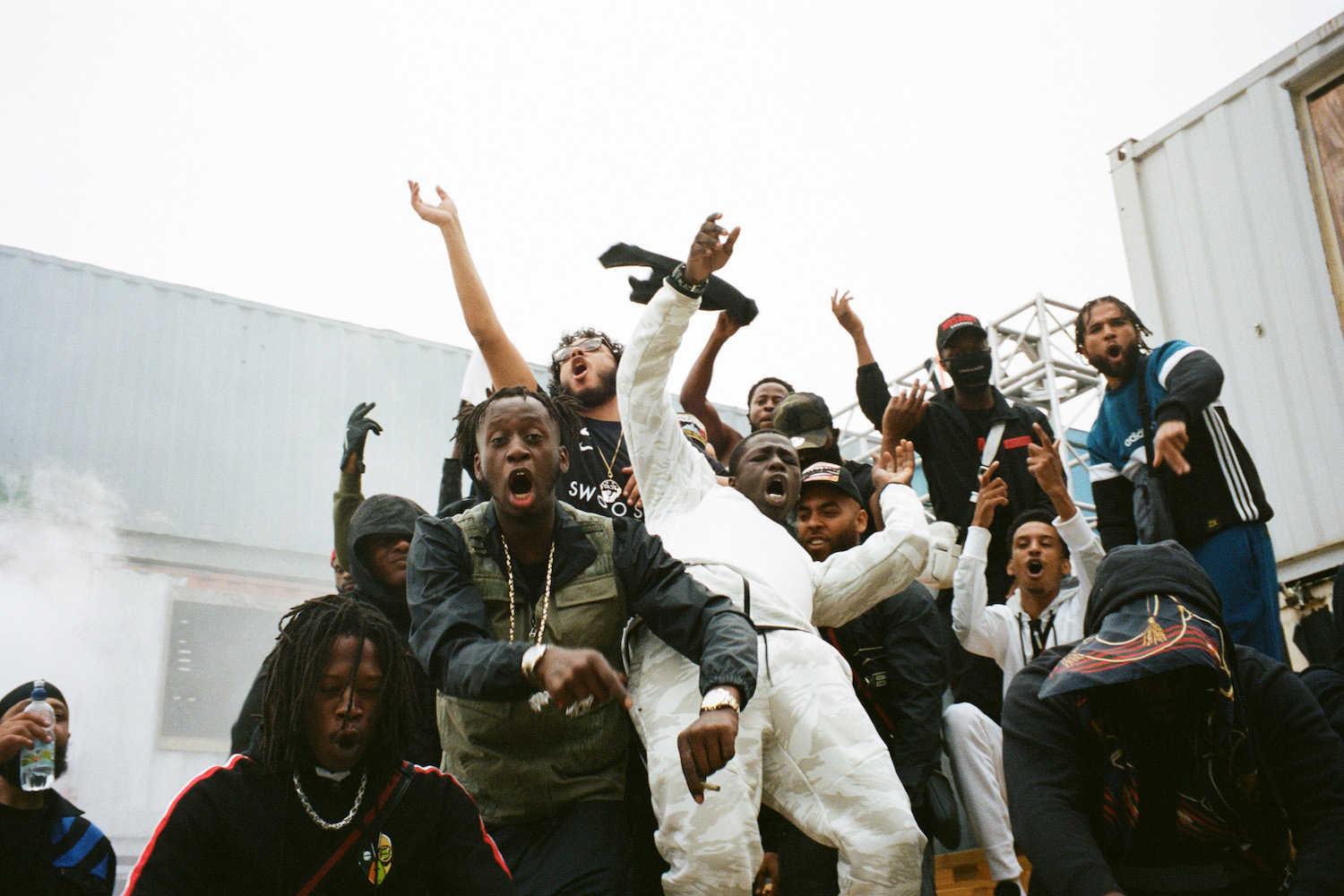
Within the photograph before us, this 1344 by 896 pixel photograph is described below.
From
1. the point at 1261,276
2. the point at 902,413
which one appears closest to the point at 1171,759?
the point at 902,413

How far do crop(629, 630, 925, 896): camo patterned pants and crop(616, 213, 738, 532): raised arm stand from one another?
619mm

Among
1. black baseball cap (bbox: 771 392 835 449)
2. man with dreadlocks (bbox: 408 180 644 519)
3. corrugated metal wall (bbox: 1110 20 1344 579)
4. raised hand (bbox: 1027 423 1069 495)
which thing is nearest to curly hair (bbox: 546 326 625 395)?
man with dreadlocks (bbox: 408 180 644 519)

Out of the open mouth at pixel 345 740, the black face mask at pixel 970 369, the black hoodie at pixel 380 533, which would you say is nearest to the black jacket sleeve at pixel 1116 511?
the black face mask at pixel 970 369

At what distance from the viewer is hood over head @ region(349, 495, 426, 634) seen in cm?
458

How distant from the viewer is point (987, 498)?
16.6ft

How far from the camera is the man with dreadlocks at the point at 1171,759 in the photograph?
3.07 meters

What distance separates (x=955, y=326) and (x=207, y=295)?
303 inches

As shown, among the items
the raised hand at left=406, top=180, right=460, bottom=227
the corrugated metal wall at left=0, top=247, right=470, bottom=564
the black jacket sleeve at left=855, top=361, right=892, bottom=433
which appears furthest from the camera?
the corrugated metal wall at left=0, top=247, right=470, bottom=564

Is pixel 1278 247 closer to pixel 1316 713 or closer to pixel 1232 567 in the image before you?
pixel 1232 567

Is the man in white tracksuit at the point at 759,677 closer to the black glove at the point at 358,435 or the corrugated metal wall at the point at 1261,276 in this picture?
the black glove at the point at 358,435

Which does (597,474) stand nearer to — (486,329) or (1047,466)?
(486,329)

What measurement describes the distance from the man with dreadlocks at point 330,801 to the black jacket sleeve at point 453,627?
0.59 ft

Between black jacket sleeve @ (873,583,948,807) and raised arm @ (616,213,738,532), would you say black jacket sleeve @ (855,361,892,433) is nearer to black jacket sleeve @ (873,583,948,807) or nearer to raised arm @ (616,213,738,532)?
black jacket sleeve @ (873,583,948,807)

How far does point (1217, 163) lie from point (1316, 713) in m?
5.43
